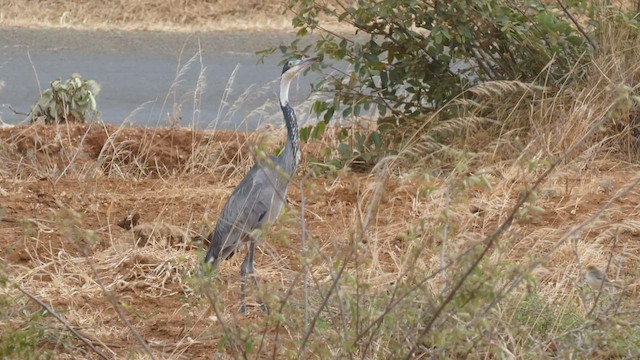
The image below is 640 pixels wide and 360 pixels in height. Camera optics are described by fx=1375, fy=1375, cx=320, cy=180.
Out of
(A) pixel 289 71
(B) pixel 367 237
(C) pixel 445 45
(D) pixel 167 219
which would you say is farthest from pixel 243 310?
(C) pixel 445 45

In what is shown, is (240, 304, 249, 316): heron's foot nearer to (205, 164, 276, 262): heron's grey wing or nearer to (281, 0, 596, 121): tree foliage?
(205, 164, 276, 262): heron's grey wing

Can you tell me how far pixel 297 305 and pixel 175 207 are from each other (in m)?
2.58

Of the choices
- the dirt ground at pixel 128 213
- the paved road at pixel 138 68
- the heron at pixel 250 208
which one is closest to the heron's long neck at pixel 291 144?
the heron at pixel 250 208

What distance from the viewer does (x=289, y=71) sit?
704 cm

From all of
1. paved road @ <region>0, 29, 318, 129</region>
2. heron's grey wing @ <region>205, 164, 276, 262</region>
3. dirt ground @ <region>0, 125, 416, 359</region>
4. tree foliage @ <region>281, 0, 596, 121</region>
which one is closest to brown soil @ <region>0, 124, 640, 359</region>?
dirt ground @ <region>0, 125, 416, 359</region>

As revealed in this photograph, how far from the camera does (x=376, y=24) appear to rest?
26.0 ft

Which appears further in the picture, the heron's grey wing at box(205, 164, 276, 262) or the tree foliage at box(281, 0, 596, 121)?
the tree foliage at box(281, 0, 596, 121)

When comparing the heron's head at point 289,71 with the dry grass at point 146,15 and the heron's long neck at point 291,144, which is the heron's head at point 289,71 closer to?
the heron's long neck at point 291,144

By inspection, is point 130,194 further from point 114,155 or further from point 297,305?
point 297,305

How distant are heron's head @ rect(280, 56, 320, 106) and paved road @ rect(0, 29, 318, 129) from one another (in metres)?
3.93

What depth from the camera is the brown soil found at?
5.42 m

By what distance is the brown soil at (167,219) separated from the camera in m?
5.42

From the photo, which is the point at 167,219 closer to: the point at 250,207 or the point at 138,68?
the point at 250,207

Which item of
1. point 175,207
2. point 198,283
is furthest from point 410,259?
point 175,207
